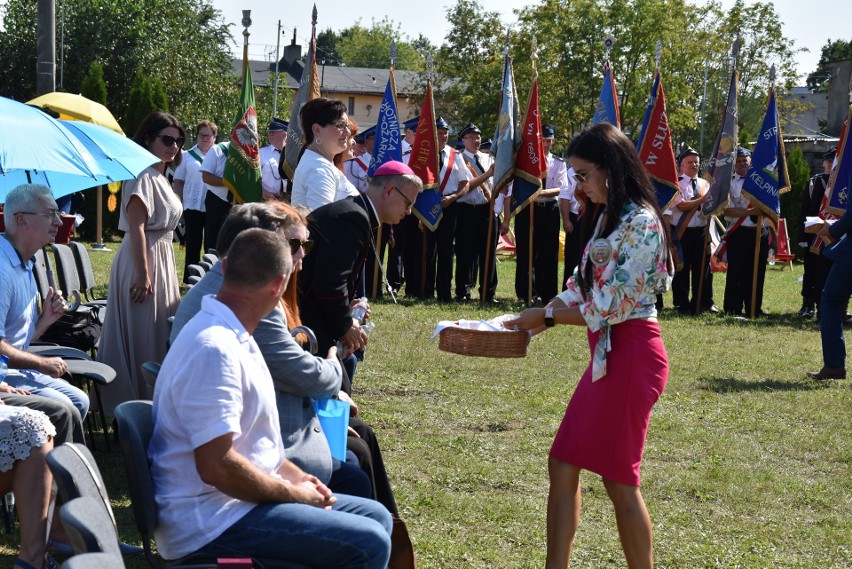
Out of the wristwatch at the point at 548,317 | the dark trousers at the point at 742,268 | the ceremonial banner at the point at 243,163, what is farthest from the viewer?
the dark trousers at the point at 742,268

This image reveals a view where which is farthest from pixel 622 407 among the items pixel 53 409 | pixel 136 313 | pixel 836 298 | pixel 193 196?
pixel 193 196

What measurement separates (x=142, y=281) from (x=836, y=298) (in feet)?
19.8

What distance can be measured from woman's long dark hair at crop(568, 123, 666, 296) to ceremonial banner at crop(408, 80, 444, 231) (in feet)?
31.1

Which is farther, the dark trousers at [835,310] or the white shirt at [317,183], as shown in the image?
the dark trousers at [835,310]

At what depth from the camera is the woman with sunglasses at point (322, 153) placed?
6270 mm

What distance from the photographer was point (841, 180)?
12.8 m

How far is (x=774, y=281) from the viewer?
63.6 feet

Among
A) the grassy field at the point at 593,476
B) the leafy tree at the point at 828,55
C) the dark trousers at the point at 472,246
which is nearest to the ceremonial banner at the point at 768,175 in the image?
the grassy field at the point at 593,476

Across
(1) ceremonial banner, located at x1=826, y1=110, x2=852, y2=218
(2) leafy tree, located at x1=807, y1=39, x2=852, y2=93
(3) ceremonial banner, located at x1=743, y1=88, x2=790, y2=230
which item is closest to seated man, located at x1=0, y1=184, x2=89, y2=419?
(1) ceremonial banner, located at x1=826, y1=110, x2=852, y2=218

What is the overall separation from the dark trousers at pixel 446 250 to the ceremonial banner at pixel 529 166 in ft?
3.02

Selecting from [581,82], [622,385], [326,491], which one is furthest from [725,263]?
[581,82]

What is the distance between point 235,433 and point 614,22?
39.5 meters

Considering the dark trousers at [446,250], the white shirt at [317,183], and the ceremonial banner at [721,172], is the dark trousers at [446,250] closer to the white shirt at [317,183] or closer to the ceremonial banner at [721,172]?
the ceremonial banner at [721,172]

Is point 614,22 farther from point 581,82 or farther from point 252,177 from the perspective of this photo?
point 252,177
